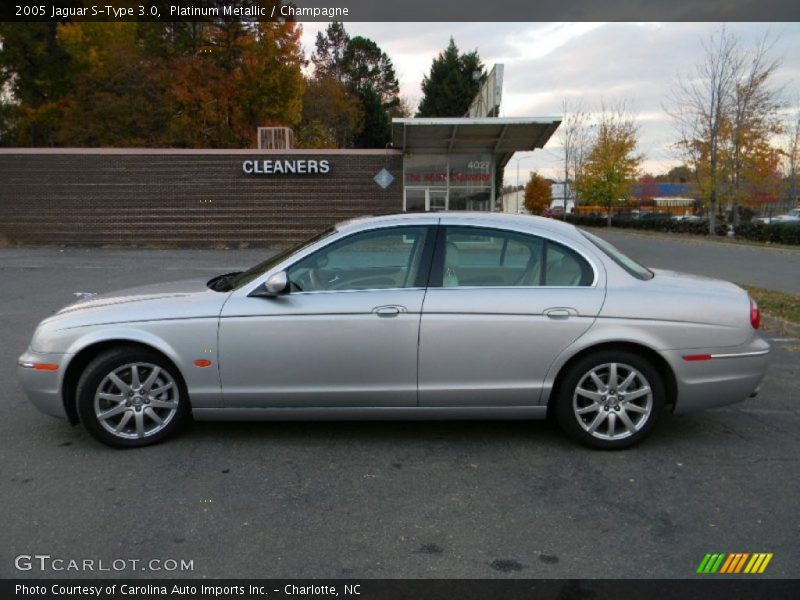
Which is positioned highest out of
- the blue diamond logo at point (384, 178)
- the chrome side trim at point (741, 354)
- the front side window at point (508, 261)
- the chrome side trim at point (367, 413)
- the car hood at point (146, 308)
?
the blue diamond logo at point (384, 178)

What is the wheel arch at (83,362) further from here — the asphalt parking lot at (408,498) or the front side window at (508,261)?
the front side window at (508,261)

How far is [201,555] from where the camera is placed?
3.03 meters

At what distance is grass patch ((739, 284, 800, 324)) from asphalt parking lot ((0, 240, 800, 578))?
3.76m

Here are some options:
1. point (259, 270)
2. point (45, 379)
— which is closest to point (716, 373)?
point (259, 270)

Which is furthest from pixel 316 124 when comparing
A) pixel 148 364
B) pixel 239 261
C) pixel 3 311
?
pixel 148 364

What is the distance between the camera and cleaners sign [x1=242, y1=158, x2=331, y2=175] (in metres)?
20.8

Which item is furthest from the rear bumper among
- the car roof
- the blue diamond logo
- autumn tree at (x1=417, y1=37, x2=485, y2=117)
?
autumn tree at (x1=417, y1=37, x2=485, y2=117)

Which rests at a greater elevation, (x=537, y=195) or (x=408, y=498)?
(x=537, y=195)

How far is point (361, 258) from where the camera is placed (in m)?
4.64

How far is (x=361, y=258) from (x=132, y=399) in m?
1.83

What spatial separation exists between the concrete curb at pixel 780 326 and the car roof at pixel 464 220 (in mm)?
4773

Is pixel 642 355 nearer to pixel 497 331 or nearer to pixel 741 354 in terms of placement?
pixel 741 354

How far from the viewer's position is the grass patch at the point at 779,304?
823cm

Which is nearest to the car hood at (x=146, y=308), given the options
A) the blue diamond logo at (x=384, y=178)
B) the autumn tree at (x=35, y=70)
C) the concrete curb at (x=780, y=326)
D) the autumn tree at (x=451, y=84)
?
the concrete curb at (x=780, y=326)
